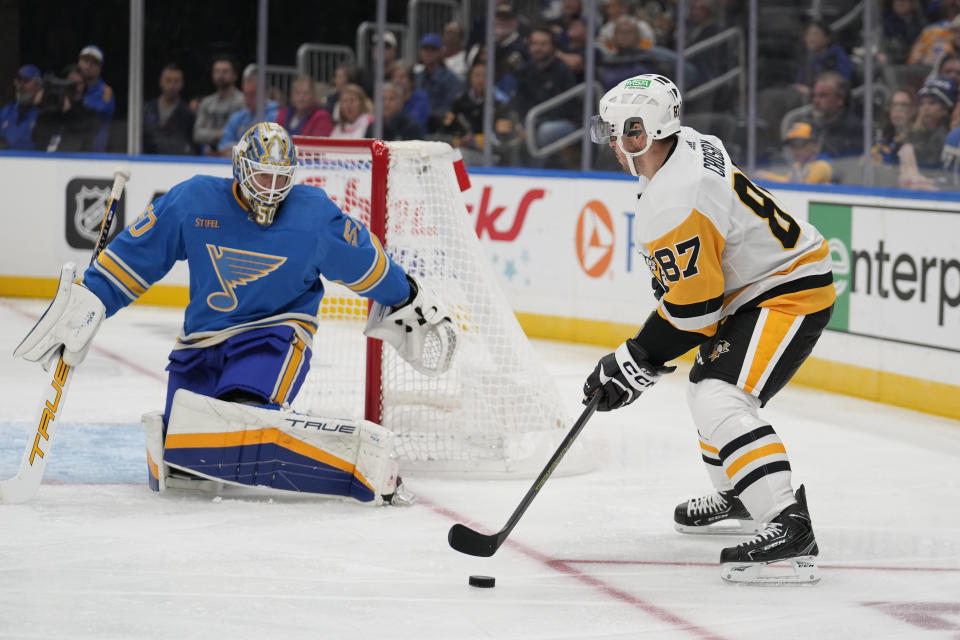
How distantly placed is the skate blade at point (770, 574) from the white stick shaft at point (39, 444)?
1711 mm

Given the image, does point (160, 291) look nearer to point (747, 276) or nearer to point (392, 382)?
point (392, 382)

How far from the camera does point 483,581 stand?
9.57 ft

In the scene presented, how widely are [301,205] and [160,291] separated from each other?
482 centimetres

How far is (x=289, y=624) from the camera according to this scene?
2.64 metres

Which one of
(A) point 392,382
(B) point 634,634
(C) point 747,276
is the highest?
(C) point 747,276

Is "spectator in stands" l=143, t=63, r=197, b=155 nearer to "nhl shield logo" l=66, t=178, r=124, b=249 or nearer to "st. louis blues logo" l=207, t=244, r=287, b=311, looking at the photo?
"nhl shield logo" l=66, t=178, r=124, b=249

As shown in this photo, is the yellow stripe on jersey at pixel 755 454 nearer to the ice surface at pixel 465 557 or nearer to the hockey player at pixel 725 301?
the hockey player at pixel 725 301

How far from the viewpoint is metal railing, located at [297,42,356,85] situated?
8.73 m

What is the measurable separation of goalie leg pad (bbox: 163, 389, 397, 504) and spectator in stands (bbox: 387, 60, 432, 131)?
16.2 feet

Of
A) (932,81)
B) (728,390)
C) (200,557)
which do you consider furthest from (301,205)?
(932,81)

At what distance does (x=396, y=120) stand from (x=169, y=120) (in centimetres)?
140

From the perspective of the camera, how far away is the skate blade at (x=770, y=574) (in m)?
3.00

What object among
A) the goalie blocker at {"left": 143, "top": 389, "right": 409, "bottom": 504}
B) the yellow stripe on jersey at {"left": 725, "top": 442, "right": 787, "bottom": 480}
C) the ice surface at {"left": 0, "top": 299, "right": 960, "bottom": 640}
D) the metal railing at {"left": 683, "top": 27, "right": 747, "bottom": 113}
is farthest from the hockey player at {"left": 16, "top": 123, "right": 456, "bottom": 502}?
the metal railing at {"left": 683, "top": 27, "right": 747, "bottom": 113}

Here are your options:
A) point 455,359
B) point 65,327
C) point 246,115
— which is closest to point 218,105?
point 246,115
